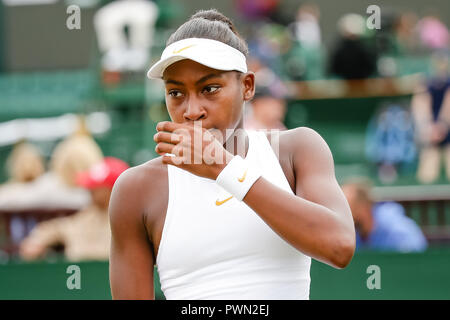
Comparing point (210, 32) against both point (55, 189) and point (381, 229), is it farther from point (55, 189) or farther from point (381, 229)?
point (55, 189)

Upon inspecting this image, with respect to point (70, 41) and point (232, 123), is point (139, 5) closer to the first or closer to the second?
point (70, 41)

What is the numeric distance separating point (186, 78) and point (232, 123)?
20 centimetres

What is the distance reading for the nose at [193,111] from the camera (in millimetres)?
2225

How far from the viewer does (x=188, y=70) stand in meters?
2.26

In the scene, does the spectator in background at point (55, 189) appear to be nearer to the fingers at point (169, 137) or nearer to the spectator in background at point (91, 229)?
the spectator in background at point (91, 229)

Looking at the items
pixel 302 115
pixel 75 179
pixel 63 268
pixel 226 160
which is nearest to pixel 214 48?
pixel 226 160

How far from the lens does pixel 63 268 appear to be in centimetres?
563

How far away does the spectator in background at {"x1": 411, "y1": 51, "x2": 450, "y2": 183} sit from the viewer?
8.73 metres

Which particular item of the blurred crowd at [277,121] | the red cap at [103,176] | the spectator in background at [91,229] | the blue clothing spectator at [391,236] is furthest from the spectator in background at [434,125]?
the spectator in background at [91,229]

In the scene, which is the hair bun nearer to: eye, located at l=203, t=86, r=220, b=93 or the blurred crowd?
eye, located at l=203, t=86, r=220, b=93

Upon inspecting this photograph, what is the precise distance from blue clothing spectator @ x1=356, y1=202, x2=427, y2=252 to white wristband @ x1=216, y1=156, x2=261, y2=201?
3.86 meters

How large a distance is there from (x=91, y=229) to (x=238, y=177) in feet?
13.9

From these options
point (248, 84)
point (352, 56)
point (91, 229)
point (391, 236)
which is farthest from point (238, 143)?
point (352, 56)

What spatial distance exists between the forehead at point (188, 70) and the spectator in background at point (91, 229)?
12.2 ft
